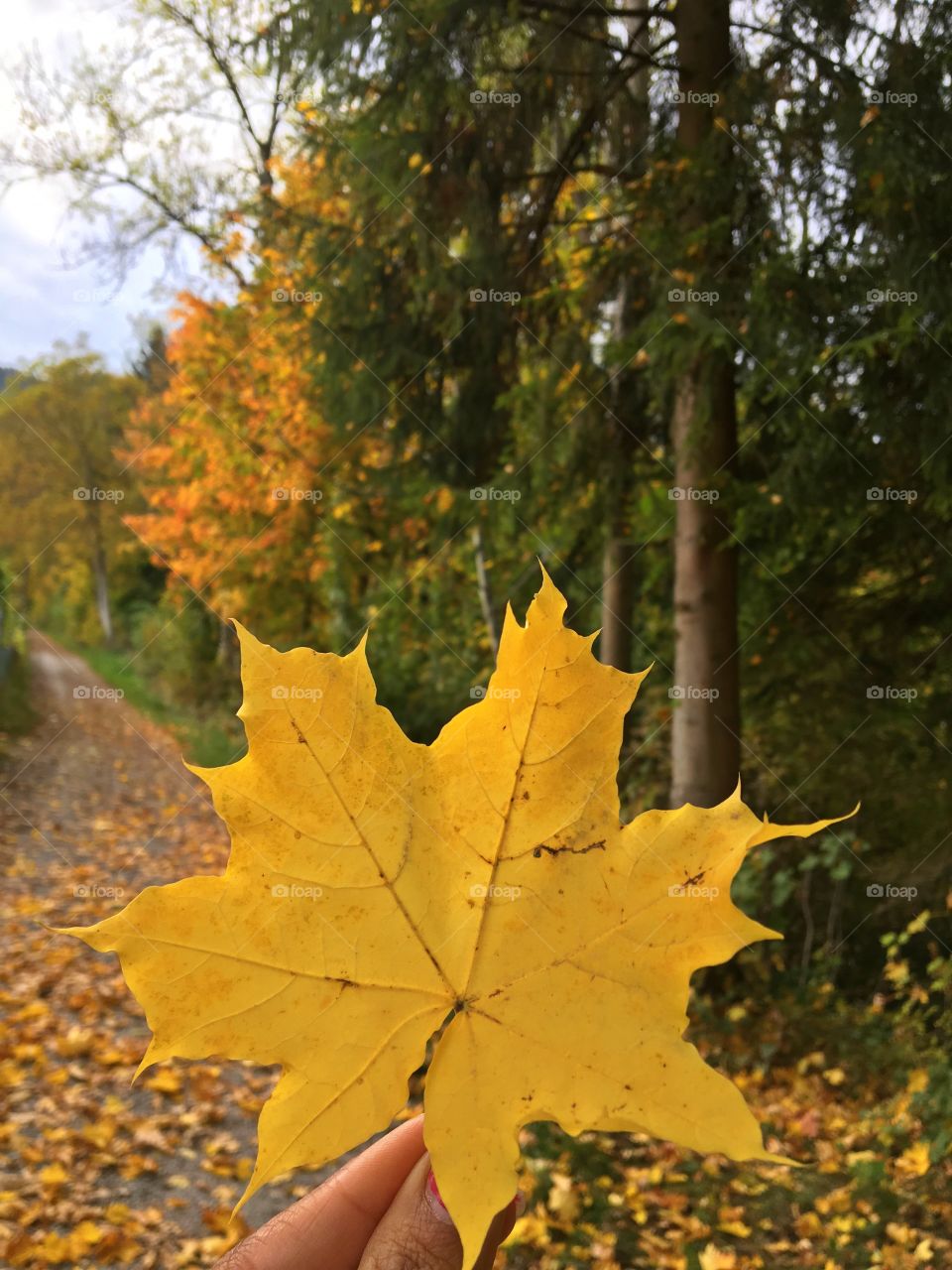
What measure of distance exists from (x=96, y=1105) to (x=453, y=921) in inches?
161

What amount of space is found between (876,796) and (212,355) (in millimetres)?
8712

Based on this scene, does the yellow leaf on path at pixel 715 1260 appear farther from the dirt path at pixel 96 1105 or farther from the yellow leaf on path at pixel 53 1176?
the yellow leaf on path at pixel 53 1176

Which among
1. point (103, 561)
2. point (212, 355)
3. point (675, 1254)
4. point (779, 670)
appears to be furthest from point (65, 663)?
point (675, 1254)

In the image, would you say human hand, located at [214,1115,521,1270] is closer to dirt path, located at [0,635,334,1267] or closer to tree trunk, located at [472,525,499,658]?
dirt path, located at [0,635,334,1267]

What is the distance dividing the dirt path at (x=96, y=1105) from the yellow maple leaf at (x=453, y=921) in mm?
2382

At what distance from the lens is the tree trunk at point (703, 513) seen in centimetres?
431

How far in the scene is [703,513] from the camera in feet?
15.0

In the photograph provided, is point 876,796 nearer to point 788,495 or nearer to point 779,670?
point 779,670

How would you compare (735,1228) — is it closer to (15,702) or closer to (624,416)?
(624,416)

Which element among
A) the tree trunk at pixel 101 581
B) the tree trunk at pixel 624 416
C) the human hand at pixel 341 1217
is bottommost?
the human hand at pixel 341 1217

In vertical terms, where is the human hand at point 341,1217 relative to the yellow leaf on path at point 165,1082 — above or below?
below

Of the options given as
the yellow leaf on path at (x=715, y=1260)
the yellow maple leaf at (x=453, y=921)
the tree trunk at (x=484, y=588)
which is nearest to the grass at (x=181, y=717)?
the tree trunk at (x=484, y=588)

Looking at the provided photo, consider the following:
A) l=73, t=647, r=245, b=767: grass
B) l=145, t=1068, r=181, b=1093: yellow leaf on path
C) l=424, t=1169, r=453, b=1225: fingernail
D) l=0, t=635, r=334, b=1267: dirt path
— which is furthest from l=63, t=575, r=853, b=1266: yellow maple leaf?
l=73, t=647, r=245, b=767: grass

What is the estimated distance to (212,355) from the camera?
10695 millimetres
